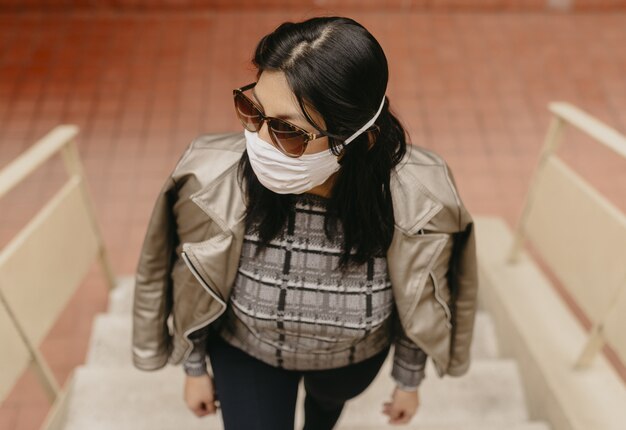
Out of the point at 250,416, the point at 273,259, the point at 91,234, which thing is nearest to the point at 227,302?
the point at 273,259

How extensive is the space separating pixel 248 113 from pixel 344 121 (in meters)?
0.22

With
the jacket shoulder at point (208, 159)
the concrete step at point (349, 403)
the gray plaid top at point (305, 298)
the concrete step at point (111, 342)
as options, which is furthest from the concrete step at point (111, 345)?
the jacket shoulder at point (208, 159)

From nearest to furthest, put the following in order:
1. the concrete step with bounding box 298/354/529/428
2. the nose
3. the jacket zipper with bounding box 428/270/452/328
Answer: the nose, the jacket zipper with bounding box 428/270/452/328, the concrete step with bounding box 298/354/529/428

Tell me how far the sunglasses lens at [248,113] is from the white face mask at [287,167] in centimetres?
2

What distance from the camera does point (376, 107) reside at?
1108mm

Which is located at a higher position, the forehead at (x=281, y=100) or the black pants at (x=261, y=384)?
the forehead at (x=281, y=100)

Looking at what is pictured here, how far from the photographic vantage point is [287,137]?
1099 millimetres

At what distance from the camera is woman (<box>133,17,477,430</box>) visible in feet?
3.49

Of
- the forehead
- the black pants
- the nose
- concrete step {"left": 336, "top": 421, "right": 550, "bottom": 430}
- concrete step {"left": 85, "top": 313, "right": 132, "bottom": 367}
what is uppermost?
the forehead

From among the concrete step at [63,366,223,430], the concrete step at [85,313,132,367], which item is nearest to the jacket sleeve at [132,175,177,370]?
the concrete step at [63,366,223,430]

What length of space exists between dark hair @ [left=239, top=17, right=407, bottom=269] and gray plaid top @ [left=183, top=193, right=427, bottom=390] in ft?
0.11

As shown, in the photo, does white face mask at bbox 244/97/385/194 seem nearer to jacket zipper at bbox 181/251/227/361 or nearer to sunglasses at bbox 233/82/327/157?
sunglasses at bbox 233/82/327/157

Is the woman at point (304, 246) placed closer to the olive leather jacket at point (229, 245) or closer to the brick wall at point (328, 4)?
the olive leather jacket at point (229, 245)

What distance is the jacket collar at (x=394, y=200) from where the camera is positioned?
4.14ft
